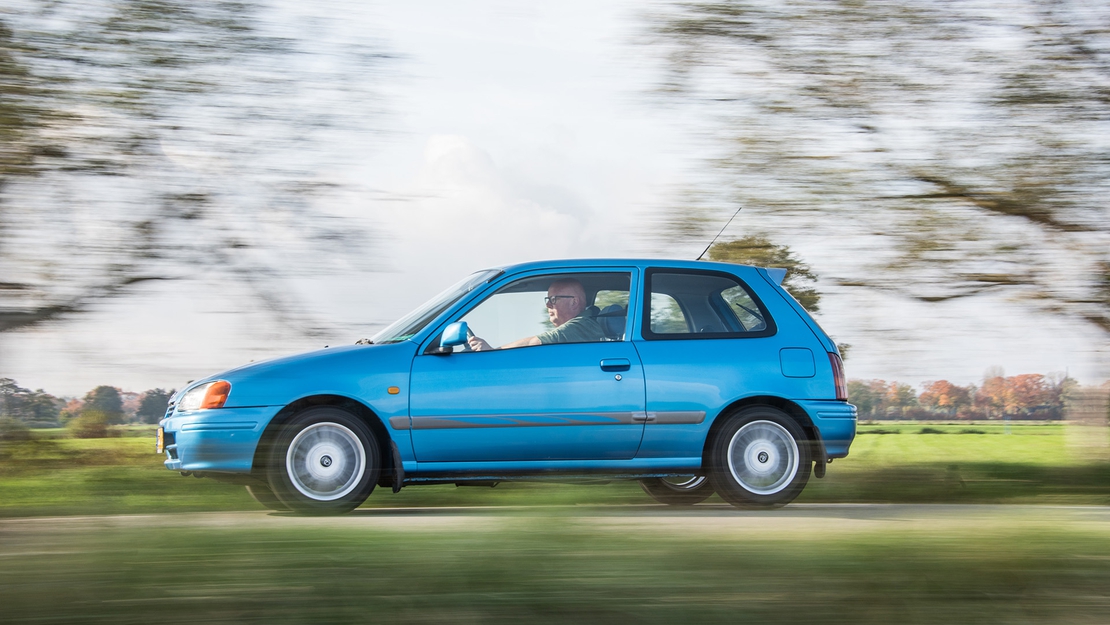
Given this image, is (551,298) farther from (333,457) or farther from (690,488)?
(690,488)

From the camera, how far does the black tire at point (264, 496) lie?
2968 millimetres

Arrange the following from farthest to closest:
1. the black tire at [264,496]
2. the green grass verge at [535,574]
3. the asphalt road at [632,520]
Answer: the black tire at [264,496], the asphalt road at [632,520], the green grass verge at [535,574]

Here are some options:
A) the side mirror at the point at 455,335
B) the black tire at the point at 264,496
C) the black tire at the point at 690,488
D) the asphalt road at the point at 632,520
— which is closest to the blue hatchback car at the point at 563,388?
the side mirror at the point at 455,335

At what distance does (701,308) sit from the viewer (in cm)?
681

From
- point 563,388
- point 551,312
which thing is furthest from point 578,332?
point 563,388

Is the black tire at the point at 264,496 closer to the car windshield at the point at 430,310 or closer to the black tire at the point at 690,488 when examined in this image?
the car windshield at the point at 430,310

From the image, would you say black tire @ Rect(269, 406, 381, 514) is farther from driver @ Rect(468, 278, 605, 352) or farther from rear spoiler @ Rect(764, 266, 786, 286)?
rear spoiler @ Rect(764, 266, 786, 286)

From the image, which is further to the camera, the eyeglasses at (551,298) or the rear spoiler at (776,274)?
the eyeglasses at (551,298)

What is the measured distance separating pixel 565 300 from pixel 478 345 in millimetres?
715

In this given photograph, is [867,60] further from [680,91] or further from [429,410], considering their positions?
[429,410]

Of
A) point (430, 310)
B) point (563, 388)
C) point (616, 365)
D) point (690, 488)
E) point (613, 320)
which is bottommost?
point (690, 488)

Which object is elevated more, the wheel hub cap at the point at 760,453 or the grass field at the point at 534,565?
the grass field at the point at 534,565

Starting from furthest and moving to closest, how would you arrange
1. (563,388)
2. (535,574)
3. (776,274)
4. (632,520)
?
(563,388) → (776,274) → (632,520) → (535,574)

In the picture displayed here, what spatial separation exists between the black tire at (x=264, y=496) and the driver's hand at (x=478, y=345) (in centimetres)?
299
